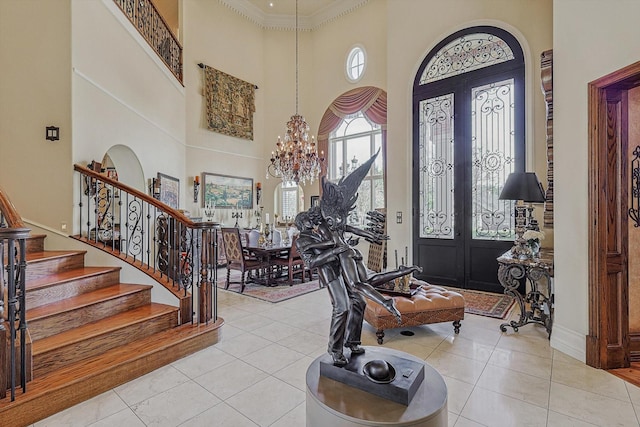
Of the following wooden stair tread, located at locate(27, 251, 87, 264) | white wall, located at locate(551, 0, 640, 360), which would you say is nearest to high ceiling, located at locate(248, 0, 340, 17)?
white wall, located at locate(551, 0, 640, 360)

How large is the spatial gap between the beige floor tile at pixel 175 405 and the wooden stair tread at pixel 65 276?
143cm

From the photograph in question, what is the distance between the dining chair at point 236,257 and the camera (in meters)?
5.07

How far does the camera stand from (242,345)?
9.96 feet

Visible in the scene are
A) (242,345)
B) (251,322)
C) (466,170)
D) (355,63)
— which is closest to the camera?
(242,345)

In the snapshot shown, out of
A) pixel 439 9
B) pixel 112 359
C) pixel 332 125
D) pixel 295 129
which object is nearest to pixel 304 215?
pixel 112 359

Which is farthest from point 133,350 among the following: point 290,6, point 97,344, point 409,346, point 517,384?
point 290,6

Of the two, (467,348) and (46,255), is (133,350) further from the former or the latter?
(467,348)

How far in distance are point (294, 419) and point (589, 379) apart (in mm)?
2205

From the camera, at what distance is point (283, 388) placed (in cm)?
230

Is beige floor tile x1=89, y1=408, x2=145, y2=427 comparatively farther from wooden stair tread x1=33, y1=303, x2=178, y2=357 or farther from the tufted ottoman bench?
the tufted ottoman bench

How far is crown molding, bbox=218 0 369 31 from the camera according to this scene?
796 cm

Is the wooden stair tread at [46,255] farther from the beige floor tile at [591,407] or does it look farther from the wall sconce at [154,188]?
the beige floor tile at [591,407]

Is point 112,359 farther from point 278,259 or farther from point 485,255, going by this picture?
point 485,255

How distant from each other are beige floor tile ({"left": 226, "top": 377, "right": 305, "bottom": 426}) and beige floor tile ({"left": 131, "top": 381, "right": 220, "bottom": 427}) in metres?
0.19
